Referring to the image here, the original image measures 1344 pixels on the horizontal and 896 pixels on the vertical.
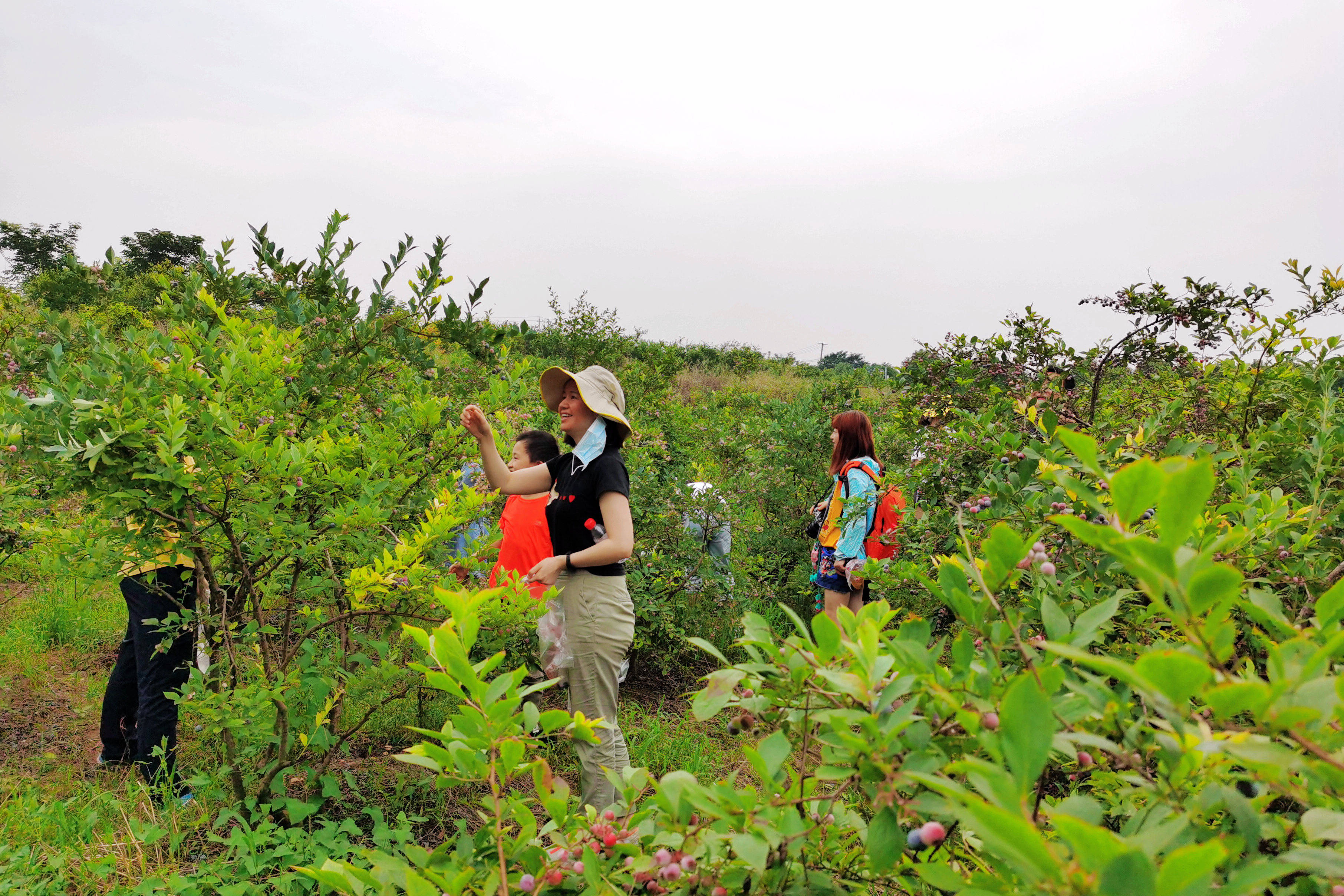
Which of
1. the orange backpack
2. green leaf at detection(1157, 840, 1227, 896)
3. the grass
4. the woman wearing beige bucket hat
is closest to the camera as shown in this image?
green leaf at detection(1157, 840, 1227, 896)

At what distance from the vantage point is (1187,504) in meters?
0.53

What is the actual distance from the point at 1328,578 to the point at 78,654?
552 cm

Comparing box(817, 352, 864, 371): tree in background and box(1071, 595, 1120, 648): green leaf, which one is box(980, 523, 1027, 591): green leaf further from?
box(817, 352, 864, 371): tree in background

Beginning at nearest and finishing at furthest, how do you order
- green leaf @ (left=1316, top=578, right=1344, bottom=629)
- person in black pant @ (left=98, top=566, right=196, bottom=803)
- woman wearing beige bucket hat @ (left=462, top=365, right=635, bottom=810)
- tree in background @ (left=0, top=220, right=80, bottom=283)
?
1. green leaf @ (left=1316, top=578, right=1344, bottom=629)
2. woman wearing beige bucket hat @ (left=462, top=365, right=635, bottom=810)
3. person in black pant @ (left=98, top=566, right=196, bottom=803)
4. tree in background @ (left=0, top=220, right=80, bottom=283)

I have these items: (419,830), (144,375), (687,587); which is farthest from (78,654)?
(687,587)

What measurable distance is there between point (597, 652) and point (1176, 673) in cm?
235

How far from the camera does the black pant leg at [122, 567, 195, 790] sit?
2.78m

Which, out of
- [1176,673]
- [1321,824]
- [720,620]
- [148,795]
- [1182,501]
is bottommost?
[148,795]

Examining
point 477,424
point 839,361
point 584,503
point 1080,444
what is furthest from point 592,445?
point 839,361

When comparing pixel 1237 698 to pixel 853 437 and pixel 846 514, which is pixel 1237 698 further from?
pixel 853 437

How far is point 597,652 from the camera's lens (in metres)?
2.69

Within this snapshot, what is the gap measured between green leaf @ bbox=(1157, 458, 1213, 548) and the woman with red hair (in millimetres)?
3201

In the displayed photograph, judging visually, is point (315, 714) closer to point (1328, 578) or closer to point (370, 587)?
point (370, 587)

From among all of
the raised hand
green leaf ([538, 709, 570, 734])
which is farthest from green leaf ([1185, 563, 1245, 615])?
the raised hand
